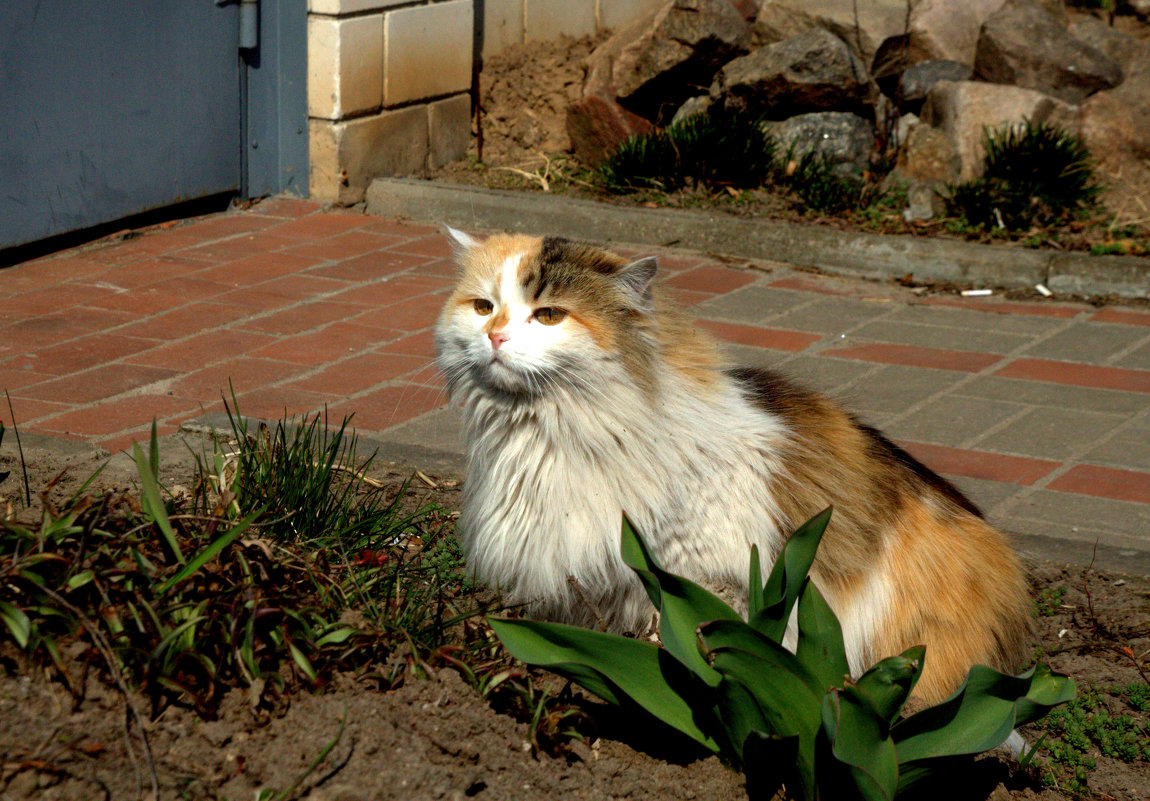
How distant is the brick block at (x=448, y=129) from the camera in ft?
24.2

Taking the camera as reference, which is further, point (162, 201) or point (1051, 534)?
point (162, 201)

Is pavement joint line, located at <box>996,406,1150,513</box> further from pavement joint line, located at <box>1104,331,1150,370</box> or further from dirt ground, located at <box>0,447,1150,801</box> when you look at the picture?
dirt ground, located at <box>0,447,1150,801</box>

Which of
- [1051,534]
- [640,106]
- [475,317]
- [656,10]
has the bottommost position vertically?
[1051,534]

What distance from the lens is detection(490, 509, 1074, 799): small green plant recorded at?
196cm

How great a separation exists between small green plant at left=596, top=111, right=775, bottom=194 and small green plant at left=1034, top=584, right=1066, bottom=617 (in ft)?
13.2

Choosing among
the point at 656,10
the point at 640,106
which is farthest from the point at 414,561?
the point at 656,10

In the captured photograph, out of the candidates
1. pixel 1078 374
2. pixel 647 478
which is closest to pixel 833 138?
pixel 1078 374

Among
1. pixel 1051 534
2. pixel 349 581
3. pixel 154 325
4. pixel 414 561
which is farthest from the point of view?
pixel 154 325

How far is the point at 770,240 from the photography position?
20.6ft

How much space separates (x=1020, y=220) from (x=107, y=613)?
5.42 meters

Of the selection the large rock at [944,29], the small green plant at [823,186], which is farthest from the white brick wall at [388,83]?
the large rock at [944,29]

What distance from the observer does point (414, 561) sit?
9.76 feet

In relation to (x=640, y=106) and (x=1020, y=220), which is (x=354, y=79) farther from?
(x=1020, y=220)

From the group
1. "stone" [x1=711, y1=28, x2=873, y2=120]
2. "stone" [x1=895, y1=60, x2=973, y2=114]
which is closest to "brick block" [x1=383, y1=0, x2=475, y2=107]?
"stone" [x1=711, y1=28, x2=873, y2=120]
